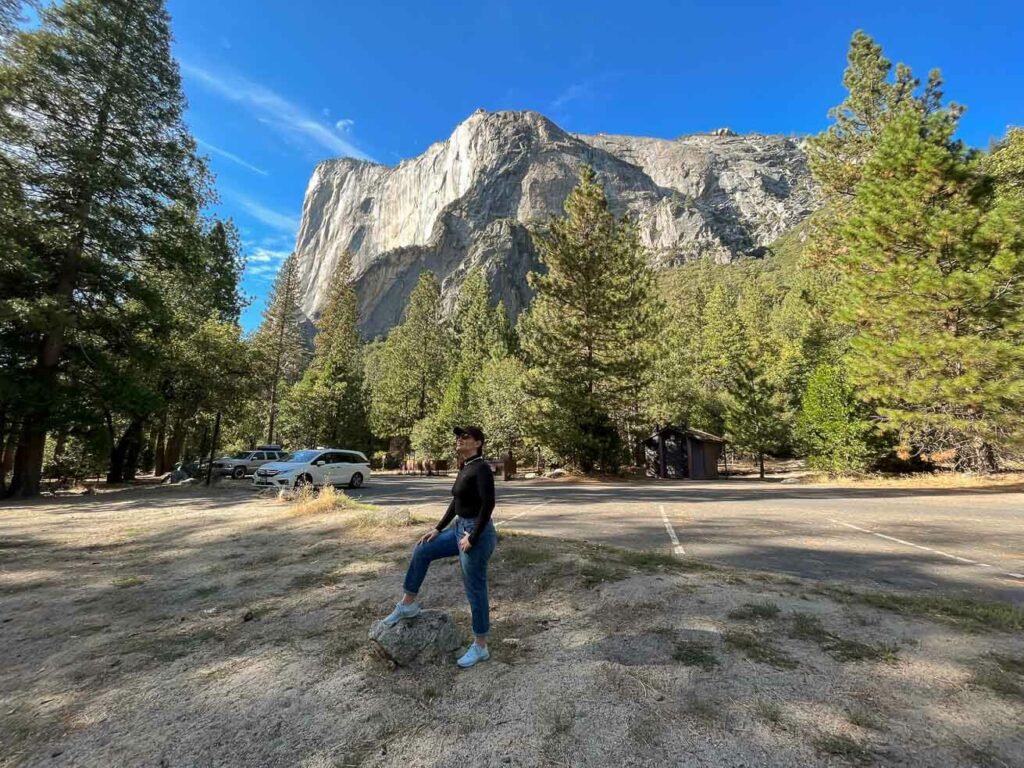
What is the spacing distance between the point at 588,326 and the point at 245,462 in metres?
21.3

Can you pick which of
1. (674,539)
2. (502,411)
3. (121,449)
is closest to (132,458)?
(121,449)

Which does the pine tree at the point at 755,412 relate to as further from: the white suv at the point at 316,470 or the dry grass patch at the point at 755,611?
the dry grass patch at the point at 755,611

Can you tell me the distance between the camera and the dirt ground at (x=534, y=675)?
8.51ft

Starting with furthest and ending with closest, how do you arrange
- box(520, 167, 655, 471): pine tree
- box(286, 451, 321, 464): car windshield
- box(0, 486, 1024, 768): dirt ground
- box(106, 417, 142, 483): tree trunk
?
box(520, 167, 655, 471): pine tree < box(106, 417, 142, 483): tree trunk < box(286, 451, 321, 464): car windshield < box(0, 486, 1024, 768): dirt ground

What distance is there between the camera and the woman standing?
352 centimetres

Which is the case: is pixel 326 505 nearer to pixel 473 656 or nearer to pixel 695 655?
pixel 473 656

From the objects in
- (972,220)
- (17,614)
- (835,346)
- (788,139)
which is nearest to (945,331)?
(972,220)

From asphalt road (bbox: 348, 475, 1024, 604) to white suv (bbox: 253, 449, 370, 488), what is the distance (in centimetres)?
533

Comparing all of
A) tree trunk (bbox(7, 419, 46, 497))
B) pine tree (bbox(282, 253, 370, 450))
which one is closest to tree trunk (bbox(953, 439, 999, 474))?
tree trunk (bbox(7, 419, 46, 497))

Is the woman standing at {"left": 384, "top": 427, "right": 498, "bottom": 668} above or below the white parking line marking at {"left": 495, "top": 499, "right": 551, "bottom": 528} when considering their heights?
above

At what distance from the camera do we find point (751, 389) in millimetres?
36094

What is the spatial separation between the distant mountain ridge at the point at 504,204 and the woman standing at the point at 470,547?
10401 cm

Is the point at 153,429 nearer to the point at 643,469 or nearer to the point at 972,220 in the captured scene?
the point at 643,469

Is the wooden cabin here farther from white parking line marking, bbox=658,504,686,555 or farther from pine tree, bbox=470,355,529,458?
white parking line marking, bbox=658,504,686,555
